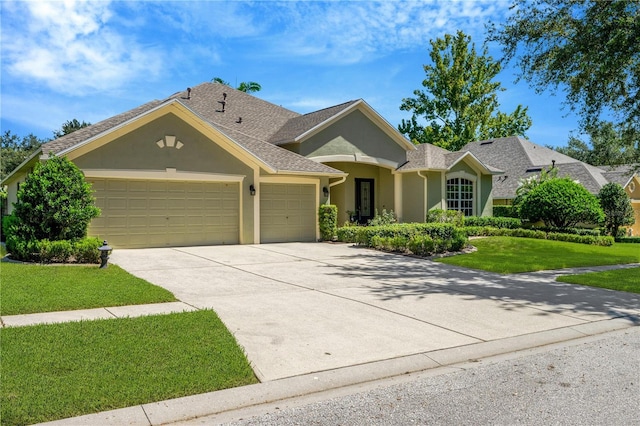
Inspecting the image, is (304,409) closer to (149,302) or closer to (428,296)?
(149,302)

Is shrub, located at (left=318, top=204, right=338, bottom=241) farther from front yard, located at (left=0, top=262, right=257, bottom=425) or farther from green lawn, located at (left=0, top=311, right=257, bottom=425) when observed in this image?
green lawn, located at (left=0, top=311, right=257, bottom=425)

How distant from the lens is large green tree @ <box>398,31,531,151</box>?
39.8 metres

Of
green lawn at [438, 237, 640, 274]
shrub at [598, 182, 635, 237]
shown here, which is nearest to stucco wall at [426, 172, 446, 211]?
green lawn at [438, 237, 640, 274]

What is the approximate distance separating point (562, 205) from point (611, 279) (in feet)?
40.1

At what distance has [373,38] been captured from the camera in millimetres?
14938

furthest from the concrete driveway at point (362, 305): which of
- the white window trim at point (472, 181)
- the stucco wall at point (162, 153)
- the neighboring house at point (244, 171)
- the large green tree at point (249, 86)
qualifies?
the large green tree at point (249, 86)

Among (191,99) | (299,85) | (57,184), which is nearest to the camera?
(57,184)

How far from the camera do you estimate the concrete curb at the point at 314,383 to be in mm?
3789

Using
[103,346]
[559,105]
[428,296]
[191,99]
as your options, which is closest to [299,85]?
[191,99]

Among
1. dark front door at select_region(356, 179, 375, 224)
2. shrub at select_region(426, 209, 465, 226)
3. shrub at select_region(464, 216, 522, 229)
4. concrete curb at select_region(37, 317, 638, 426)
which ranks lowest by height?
concrete curb at select_region(37, 317, 638, 426)

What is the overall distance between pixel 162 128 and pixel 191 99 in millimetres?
7992

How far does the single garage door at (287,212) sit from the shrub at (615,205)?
58.7 ft

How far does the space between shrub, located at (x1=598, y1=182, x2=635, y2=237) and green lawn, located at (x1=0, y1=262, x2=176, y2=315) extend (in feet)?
86.4

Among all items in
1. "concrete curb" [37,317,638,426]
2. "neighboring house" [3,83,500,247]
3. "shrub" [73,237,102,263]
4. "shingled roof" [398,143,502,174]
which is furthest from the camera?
"shingled roof" [398,143,502,174]
